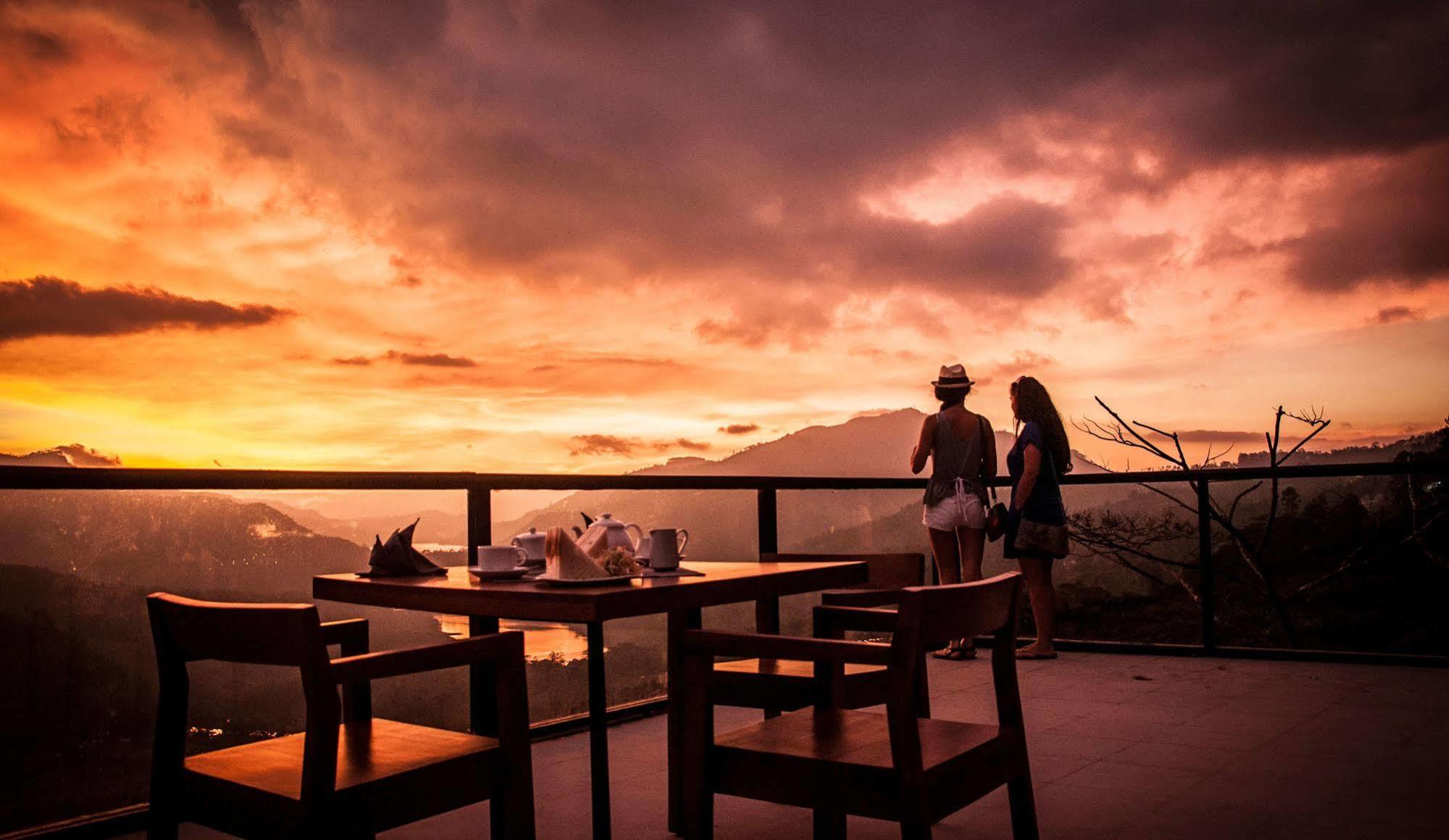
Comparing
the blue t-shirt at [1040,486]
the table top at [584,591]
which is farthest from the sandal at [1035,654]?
the table top at [584,591]

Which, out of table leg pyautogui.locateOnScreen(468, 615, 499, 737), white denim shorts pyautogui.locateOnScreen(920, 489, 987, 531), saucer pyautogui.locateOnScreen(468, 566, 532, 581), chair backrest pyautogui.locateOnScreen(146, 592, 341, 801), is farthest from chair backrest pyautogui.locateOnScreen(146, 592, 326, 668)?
white denim shorts pyautogui.locateOnScreen(920, 489, 987, 531)

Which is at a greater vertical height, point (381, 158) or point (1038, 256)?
point (381, 158)

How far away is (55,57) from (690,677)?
7.50 m

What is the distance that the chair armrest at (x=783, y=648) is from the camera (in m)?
1.79

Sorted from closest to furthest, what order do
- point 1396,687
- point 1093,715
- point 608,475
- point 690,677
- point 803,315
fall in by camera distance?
point 690,677 < point 608,475 < point 1093,715 < point 1396,687 < point 803,315

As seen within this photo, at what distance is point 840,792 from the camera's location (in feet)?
5.98

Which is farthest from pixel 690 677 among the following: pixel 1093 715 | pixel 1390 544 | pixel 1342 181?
pixel 1342 181

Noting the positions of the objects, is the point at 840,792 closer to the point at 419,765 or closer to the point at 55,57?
the point at 419,765

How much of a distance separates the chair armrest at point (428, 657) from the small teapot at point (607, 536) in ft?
1.17

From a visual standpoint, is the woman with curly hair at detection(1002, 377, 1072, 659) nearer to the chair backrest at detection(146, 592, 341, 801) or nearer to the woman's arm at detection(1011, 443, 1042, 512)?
the woman's arm at detection(1011, 443, 1042, 512)

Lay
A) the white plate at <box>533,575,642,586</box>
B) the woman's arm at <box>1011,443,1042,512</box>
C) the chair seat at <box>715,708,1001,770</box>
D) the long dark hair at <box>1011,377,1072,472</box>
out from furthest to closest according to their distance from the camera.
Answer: the long dark hair at <box>1011,377,1072,472</box> → the woman's arm at <box>1011,443,1042,512</box> → the white plate at <box>533,575,642,586</box> → the chair seat at <box>715,708,1001,770</box>

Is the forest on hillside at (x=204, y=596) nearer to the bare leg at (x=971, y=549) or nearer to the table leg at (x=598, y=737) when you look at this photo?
the table leg at (x=598, y=737)

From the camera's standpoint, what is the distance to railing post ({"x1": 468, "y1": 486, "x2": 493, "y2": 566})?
12.5 ft

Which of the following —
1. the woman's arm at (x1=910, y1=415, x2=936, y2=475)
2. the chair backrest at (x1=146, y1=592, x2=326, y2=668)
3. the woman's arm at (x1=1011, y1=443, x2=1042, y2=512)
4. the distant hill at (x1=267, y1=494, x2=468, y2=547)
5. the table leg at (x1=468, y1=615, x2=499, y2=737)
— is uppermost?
the woman's arm at (x1=910, y1=415, x2=936, y2=475)
